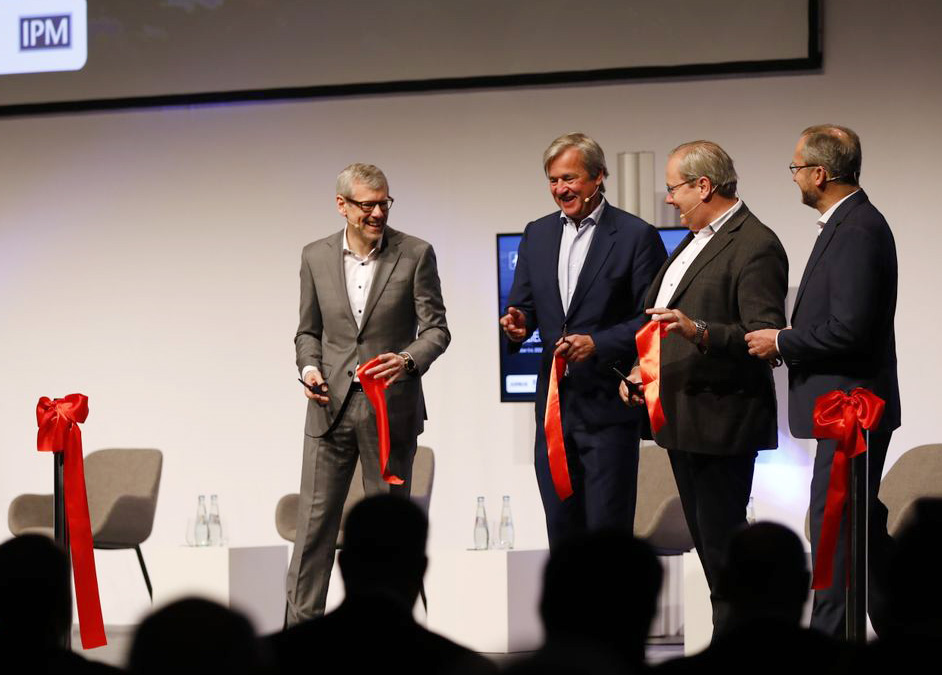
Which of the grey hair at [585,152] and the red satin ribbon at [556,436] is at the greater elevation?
the grey hair at [585,152]

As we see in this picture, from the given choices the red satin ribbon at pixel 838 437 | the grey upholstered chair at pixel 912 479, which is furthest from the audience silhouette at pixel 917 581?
the grey upholstered chair at pixel 912 479

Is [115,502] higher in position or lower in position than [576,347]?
lower

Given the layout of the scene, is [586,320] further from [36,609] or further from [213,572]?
[36,609]

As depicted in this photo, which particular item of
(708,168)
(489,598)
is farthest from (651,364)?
(489,598)

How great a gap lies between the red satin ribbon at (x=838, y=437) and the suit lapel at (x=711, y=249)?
21.4 inches

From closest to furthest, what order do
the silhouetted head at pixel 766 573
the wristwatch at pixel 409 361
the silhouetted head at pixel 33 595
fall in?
the silhouetted head at pixel 33 595, the silhouetted head at pixel 766 573, the wristwatch at pixel 409 361

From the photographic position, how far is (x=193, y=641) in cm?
161

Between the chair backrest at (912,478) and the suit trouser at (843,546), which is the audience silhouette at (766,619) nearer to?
the suit trouser at (843,546)

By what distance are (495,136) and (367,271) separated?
2.30 metres

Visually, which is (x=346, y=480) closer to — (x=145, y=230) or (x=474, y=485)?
(x=474, y=485)

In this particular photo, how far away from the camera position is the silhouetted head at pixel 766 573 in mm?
2109

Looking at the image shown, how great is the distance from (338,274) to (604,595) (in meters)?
3.04

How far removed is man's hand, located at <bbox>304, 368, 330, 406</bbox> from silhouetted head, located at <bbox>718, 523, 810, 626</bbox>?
268 centimetres

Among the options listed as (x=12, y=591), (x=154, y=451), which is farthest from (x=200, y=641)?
(x=154, y=451)
